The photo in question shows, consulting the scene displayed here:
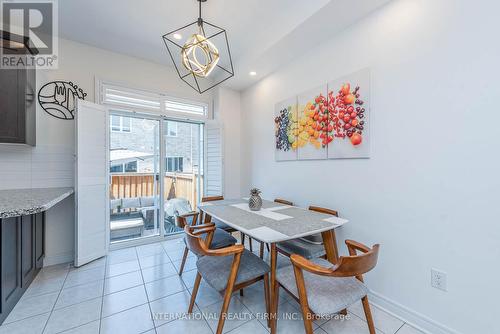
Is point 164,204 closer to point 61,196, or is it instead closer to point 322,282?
point 61,196

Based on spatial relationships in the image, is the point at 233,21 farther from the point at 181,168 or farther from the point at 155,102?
the point at 181,168

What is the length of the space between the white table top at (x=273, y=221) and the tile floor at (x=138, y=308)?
26.7 inches

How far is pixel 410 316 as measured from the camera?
163cm

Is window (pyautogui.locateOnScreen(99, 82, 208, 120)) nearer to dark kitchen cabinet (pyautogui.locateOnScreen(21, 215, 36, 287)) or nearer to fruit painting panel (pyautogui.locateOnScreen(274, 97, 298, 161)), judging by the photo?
fruit painting panel (pyautogui.locateOnScreen(274, 97, 298, 161))

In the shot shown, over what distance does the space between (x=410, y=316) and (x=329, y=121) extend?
1827mm

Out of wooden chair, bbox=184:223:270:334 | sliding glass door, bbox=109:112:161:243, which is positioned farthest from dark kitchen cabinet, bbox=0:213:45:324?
wooden chair, bbox=184:223:270:334

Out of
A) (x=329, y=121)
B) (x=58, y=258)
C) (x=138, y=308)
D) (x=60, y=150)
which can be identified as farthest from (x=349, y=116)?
(x=58, y=258)

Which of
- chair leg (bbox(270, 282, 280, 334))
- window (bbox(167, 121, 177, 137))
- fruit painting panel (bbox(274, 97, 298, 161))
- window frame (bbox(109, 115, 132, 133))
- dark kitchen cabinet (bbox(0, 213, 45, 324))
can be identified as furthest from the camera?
window (bbox(167, 121, 177, 137))

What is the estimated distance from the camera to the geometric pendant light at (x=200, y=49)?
1.65 m

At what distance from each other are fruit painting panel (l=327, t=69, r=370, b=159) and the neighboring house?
2.51 m

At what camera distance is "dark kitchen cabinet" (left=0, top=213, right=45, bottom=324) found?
1.55 meters

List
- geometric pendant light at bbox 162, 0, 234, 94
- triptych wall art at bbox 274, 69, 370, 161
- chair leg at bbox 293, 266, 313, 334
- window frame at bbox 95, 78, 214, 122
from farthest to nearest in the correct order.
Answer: window frame at bbox 95, 78, 214, 122 < triptych wall art at bbox 274, 69, 370, 161 < geometric pendant light at bbox 162, 0, 234, 94 < chair leg at bbox 293, 266, 313, 334

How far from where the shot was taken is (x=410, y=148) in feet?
5.41

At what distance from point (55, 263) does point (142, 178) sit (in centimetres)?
146
